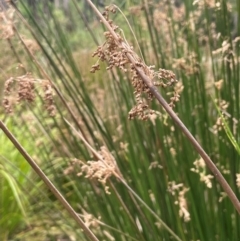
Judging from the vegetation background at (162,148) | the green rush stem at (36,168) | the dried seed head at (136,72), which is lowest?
the vegetation background at (162,148)

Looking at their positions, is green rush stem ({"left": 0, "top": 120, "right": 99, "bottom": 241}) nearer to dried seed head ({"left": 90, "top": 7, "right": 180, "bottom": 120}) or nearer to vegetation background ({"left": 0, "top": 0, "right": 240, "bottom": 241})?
dried seed head ({"left": 90, "top": 7, "right": 180, "bottom": 120})

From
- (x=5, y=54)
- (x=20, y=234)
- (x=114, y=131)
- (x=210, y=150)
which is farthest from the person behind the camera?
(x=5, y=54)

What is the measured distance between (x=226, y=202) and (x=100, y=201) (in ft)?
1.18

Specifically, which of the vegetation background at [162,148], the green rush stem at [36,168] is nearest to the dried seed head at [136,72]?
the green rush stem at [36,168]

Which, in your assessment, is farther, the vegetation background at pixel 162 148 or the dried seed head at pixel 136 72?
the vegetation background at pixel 162 148

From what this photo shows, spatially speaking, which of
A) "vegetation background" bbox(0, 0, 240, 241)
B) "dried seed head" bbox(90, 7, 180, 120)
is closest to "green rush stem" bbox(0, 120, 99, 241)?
"dried seed head" bbox(90, 7, 180, 120)

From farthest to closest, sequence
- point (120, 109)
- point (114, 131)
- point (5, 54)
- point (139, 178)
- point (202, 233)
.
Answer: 1. point (5, 54)
2. point (114, 131)
3. point (120, 109)
4. point (139, 178)
5. point (202, 233)

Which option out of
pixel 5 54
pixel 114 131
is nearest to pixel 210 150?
pixel 114 131

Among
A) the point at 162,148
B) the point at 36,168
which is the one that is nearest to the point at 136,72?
the point at 36,168

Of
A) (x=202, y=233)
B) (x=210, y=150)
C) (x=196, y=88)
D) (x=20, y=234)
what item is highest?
(x=196, y=88)

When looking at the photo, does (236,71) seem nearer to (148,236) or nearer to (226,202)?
(226,202)

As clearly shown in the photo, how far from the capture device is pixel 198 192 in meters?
1.18

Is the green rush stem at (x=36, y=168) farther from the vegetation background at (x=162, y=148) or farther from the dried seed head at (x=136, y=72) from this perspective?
the vegetation background at (x=162, y=148)

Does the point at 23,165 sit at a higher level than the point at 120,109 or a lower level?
lower
